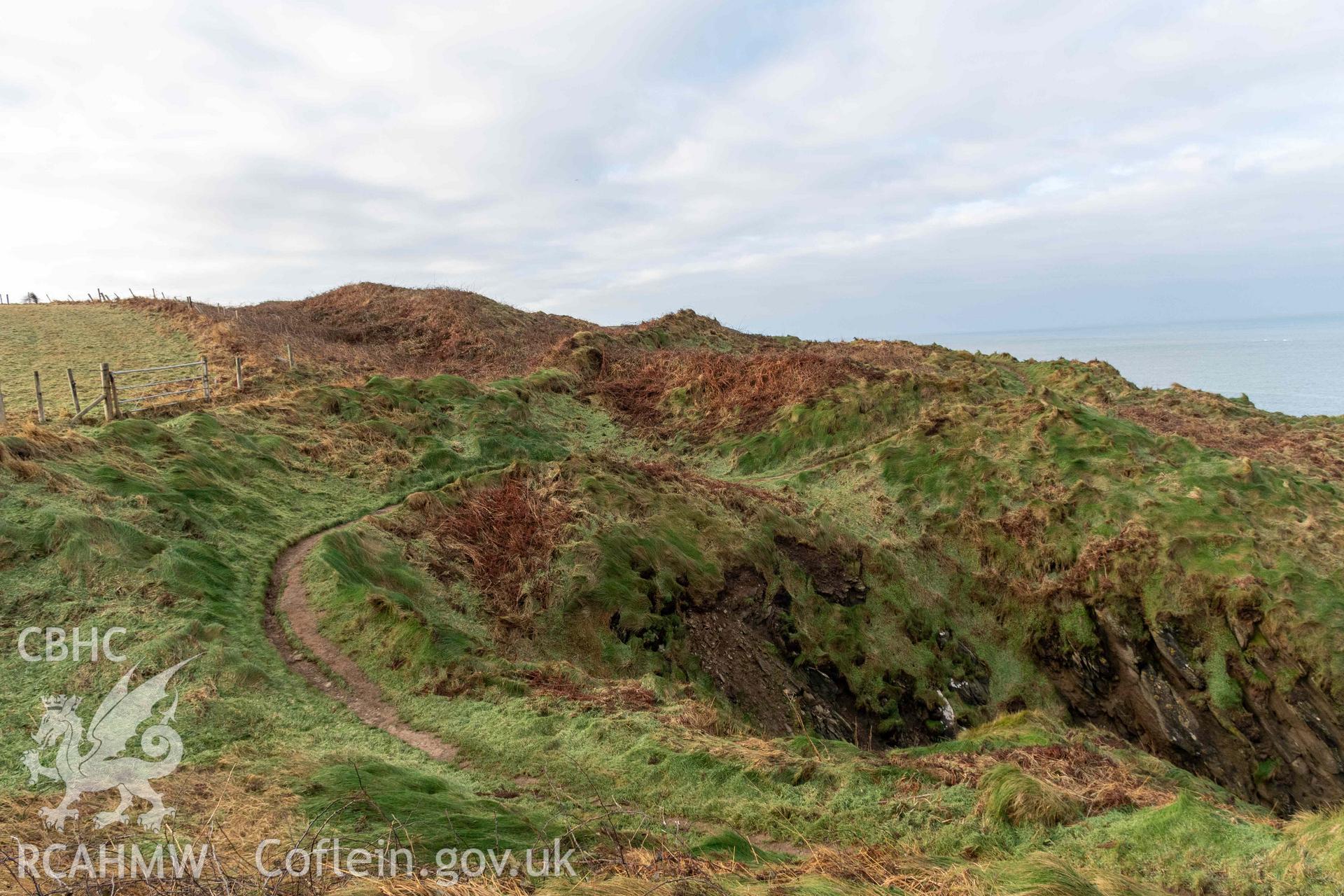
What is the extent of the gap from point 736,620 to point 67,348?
1510 inches

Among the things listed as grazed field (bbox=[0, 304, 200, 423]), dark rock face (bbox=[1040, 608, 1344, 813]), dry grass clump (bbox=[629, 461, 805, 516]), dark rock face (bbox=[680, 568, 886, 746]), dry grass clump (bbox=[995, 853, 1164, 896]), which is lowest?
dark rock face (bbox=[1040, 608, 1344, 813])

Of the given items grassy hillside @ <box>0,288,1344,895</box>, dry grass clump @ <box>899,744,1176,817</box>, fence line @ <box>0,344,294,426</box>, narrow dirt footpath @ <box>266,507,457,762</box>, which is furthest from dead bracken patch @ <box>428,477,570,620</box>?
fence line @ <box>0,344,294,426</box>

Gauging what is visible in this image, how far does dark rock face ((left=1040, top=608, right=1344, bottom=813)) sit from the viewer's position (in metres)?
18.4

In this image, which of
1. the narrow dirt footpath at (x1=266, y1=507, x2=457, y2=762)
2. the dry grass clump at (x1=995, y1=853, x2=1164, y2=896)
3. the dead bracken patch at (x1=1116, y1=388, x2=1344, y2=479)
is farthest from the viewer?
the dead bracken patch at (x1=1116, y1=388, x2=1344, y2=479)

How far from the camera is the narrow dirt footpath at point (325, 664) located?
35.9ft

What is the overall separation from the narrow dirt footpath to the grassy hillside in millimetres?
269

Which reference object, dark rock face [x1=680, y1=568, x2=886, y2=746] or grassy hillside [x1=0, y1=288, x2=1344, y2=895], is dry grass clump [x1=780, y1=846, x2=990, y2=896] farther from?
dark rock face [x1=680, y1=568, x2=886, y2=746]

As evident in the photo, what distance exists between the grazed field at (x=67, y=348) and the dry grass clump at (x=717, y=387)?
71.1 ft

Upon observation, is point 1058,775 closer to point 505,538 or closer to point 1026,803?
point 1026,803

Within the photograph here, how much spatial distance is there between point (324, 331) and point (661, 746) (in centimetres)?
4691

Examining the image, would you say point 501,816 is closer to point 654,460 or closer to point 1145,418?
point 654,460

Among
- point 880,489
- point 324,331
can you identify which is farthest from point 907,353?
point 324,331

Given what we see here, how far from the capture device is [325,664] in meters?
12.5

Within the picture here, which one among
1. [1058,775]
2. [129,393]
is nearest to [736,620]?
[1058,775]
